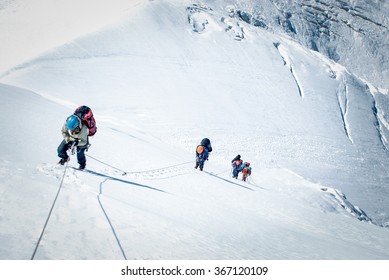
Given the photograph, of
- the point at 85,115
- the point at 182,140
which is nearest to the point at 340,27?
the point at 182,140

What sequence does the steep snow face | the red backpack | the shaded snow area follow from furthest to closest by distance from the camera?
the steep snow face < the red backpack < the shaded snow area

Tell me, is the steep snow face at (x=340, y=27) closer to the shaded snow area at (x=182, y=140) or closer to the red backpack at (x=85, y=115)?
the shaded snow area at (x=182, y=140)

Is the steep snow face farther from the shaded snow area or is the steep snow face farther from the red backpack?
the red backpack

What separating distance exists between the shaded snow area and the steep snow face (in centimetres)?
680

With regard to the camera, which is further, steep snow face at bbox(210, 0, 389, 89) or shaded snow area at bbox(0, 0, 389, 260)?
steep snow face at bbox(210, 0, 389, 89)

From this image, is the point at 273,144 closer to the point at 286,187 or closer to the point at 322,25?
the point at 286,187

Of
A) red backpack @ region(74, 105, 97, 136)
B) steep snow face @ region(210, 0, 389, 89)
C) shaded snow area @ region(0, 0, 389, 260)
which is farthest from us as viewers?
steep snow face @ region(210, 0, 389, 89)

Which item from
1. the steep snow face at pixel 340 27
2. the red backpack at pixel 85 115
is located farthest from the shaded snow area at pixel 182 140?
the steep snow face at pixel 340 27

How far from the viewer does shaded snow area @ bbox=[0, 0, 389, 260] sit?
12.5 feet

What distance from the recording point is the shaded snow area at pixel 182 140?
150 inches

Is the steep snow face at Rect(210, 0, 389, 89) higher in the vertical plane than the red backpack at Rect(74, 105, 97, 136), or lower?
higher

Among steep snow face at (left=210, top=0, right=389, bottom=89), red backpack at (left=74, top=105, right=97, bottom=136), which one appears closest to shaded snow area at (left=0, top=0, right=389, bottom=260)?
red backpack at (left=74, top=105, right=97, bottom=136)

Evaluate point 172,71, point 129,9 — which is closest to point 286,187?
point 172,71
